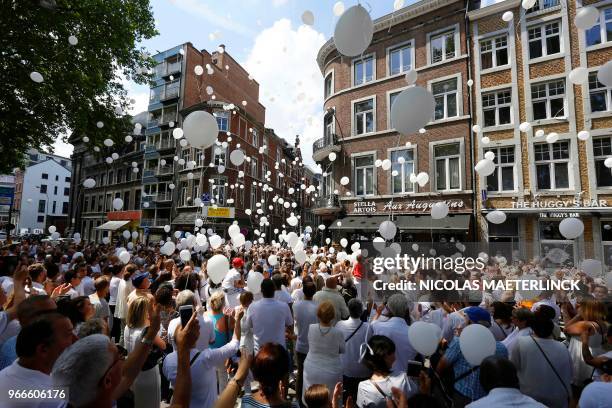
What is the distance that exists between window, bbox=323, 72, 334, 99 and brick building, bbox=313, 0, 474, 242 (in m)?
0.28

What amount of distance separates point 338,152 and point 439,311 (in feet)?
52.1

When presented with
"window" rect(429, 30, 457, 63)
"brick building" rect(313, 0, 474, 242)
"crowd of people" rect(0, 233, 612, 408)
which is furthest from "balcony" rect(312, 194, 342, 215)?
"crowd of people" rect(0, 233, 612, 408)

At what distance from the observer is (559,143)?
13664mm

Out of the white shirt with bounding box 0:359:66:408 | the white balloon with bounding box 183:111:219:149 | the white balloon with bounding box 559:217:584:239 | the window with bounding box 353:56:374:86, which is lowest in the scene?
the white shirt with bounding box 0:359:66:408

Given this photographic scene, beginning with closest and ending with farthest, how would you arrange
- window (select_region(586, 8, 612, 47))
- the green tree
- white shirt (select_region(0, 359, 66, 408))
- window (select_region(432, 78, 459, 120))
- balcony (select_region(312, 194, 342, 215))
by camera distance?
white shirt (select_region(0, 359, 66, 408)), the green tree, window (select_region(586, 8, 612, 47)), window (select_region(432, 78, 459, 120)), balcony (select_region(312, 194, 342, 215))

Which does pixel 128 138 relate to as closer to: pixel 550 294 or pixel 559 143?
pixel 550 294

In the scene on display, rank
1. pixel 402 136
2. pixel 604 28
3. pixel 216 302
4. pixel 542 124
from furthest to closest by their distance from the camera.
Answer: pixel 402 136, pixel 542 124, pixel 604 28, pixel 216 302

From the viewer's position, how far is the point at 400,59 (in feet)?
58.5

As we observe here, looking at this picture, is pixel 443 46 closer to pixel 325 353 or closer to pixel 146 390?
pixel 325 353

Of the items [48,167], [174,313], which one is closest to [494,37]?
[174,313]

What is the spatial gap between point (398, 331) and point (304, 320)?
1.46m


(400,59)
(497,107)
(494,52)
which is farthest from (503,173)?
(400,59)

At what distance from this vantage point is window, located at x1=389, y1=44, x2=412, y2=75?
17.6 metres

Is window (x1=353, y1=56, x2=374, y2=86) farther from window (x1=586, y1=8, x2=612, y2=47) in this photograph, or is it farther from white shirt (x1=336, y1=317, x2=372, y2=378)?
white shirt (x1=336, y1=317, x2=372, y2=378)
